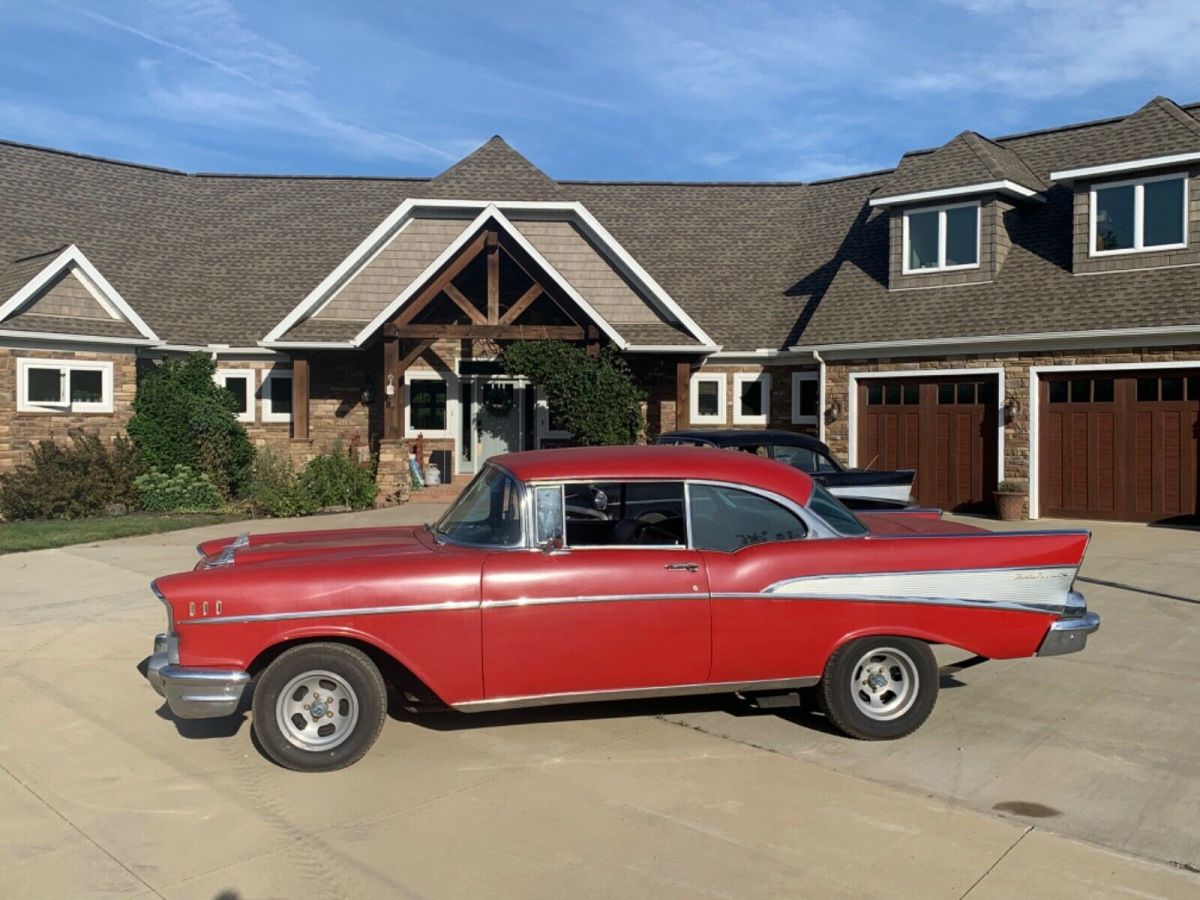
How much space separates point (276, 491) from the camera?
17.1 metres

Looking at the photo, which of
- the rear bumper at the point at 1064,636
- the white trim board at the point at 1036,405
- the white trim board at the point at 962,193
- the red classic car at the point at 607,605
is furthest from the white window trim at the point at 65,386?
the rear bumper at the point at 1064,636

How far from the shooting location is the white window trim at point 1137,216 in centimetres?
1634

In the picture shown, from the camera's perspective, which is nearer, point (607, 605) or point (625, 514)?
point (607, 605)

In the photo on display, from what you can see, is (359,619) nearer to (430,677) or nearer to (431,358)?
(430,677)

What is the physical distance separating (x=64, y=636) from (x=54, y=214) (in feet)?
57.8

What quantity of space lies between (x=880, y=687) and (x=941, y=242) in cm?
1495

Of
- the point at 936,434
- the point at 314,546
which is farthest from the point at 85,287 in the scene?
the point at 936,434

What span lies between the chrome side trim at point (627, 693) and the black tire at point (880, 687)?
0.15m

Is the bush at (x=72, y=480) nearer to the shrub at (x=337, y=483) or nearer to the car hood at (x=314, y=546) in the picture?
the shrub at (x=337, y=483)

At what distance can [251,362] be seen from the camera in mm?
21297

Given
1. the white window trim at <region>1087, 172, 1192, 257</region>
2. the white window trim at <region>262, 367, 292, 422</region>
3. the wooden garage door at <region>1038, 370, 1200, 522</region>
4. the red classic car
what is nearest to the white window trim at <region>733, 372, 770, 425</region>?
the wooden garage door at <region>1038, 370, 1200, 522</region>

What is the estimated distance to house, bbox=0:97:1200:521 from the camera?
649 inches

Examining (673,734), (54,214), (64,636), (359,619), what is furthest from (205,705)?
(54,214)

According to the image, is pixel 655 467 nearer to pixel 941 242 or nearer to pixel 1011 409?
pixel 1011 409
